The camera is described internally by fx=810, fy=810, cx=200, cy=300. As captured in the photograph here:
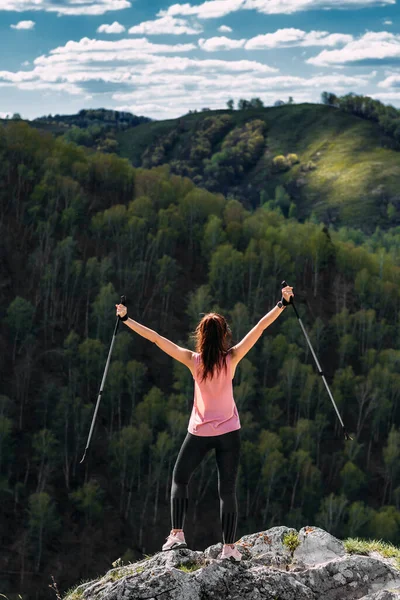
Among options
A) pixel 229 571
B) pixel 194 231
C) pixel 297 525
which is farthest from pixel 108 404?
pixel 229 571

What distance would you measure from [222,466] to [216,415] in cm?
81

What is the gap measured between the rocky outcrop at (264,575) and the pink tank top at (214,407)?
187cm

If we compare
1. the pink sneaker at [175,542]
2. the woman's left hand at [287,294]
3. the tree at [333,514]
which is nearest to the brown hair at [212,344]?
the woman's left hand at [287,294]

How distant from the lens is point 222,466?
39.7ft

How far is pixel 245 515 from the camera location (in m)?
126

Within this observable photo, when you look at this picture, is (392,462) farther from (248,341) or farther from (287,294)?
(248,341)

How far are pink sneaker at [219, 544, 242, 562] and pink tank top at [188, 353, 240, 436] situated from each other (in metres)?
1.71

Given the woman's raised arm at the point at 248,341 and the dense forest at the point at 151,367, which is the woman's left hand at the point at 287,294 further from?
the dense forest at the point at 151,367

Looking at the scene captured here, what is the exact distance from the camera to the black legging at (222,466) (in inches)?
474

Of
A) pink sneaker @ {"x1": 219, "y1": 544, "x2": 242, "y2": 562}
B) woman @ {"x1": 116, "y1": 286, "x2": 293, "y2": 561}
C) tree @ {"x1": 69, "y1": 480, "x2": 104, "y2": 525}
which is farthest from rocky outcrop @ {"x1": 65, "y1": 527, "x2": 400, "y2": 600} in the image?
tree @ {"x1": 69, "y1": 480, "x2": 104, "y2": 525}

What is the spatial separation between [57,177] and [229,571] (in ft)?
542

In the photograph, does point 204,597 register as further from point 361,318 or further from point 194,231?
point 194,231

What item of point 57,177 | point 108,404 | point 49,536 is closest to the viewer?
point 49,536

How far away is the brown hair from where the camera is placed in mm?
12008
